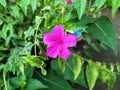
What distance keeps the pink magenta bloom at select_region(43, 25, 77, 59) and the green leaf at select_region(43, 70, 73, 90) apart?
0.48m

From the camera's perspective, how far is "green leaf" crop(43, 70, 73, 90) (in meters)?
1.61

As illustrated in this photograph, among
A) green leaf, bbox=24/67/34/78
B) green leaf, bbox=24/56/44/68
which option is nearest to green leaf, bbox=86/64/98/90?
green leaf, bbox=24/56/44/68

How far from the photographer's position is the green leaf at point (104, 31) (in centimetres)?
154

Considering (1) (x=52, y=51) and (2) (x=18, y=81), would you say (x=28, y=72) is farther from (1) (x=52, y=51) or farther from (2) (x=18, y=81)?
(1) (x=52, y=51)

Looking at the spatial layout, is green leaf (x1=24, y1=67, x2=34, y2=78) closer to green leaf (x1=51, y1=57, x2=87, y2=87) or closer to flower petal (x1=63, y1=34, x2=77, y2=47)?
green leaf (x1=51, y1=57, x2=87, y2=87)

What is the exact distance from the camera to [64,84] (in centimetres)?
162

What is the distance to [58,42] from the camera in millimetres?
1159

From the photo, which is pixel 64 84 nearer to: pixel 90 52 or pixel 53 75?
pixel 53 75

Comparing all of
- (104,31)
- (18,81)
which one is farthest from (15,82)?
(104,31)

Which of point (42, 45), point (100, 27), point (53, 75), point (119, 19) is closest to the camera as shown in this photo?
point (42, 45)

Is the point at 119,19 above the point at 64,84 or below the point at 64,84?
above

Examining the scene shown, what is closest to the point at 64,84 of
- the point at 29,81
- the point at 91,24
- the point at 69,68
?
the point at 69,68

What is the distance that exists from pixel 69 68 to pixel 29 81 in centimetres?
25

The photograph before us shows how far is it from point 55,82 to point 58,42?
1.70ft
